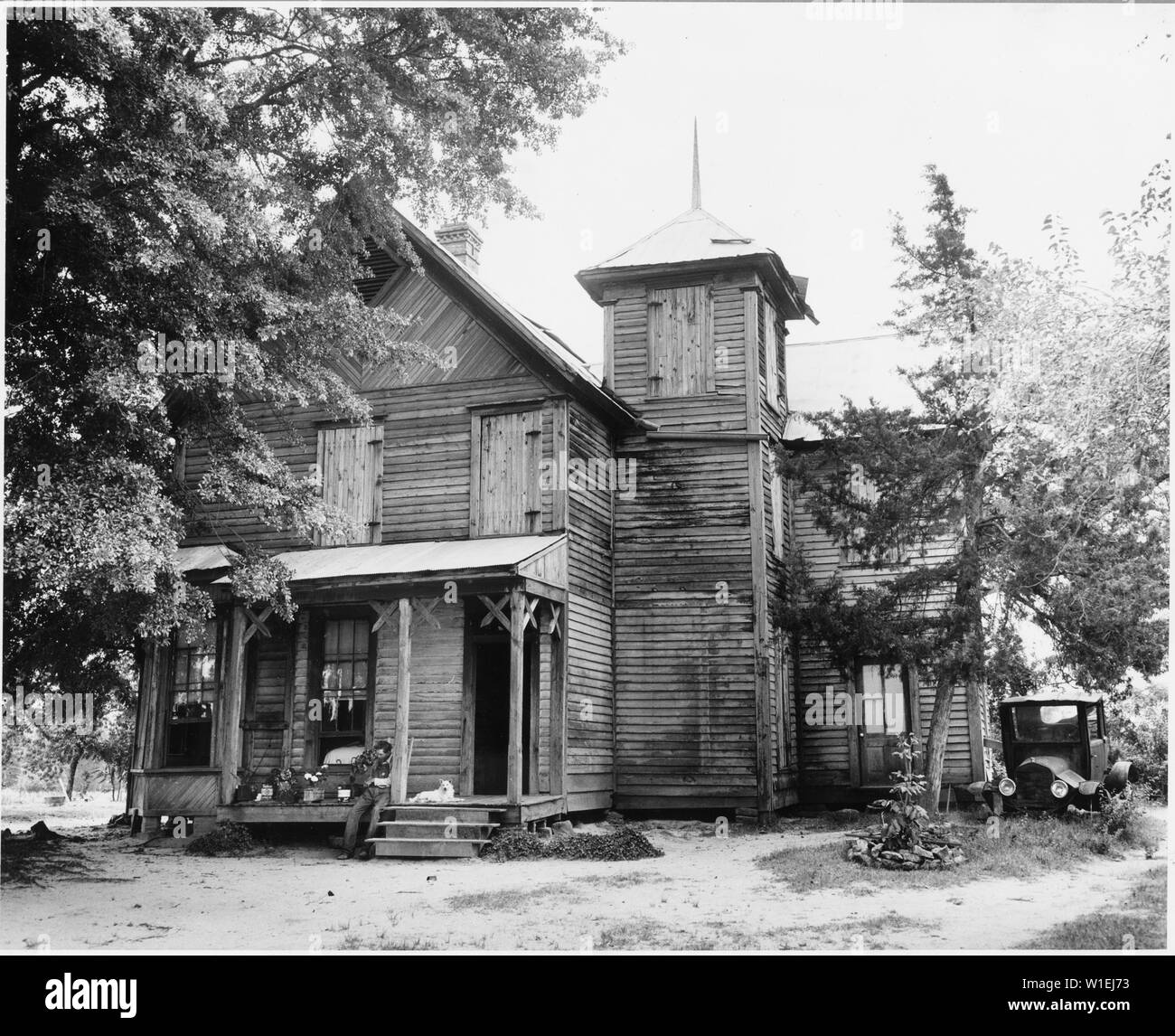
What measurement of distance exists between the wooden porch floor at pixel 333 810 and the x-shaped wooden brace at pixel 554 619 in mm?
2230

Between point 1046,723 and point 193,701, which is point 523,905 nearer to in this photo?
point 193,701

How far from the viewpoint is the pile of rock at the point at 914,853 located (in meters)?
11.8

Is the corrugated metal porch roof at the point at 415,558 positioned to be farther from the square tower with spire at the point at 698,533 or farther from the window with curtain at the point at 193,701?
the square tower with spire at the point at 698,533

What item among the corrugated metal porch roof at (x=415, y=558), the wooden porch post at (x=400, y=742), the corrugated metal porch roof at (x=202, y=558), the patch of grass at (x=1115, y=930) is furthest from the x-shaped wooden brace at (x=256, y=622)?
the patch of grass at (x=1115, y=930)

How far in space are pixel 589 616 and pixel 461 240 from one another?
7103 mm

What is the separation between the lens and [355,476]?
17344 millimetres

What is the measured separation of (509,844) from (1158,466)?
8095 millimetres

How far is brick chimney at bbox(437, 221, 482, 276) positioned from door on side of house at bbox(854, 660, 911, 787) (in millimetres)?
9644

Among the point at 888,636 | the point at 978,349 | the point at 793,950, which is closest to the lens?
the point at 793,950

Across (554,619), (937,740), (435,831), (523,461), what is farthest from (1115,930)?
(523,461)

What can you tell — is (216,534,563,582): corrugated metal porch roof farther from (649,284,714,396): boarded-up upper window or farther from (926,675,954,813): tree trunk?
(926,675,954,813): tree trunk

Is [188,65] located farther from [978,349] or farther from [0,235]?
[978,349]
